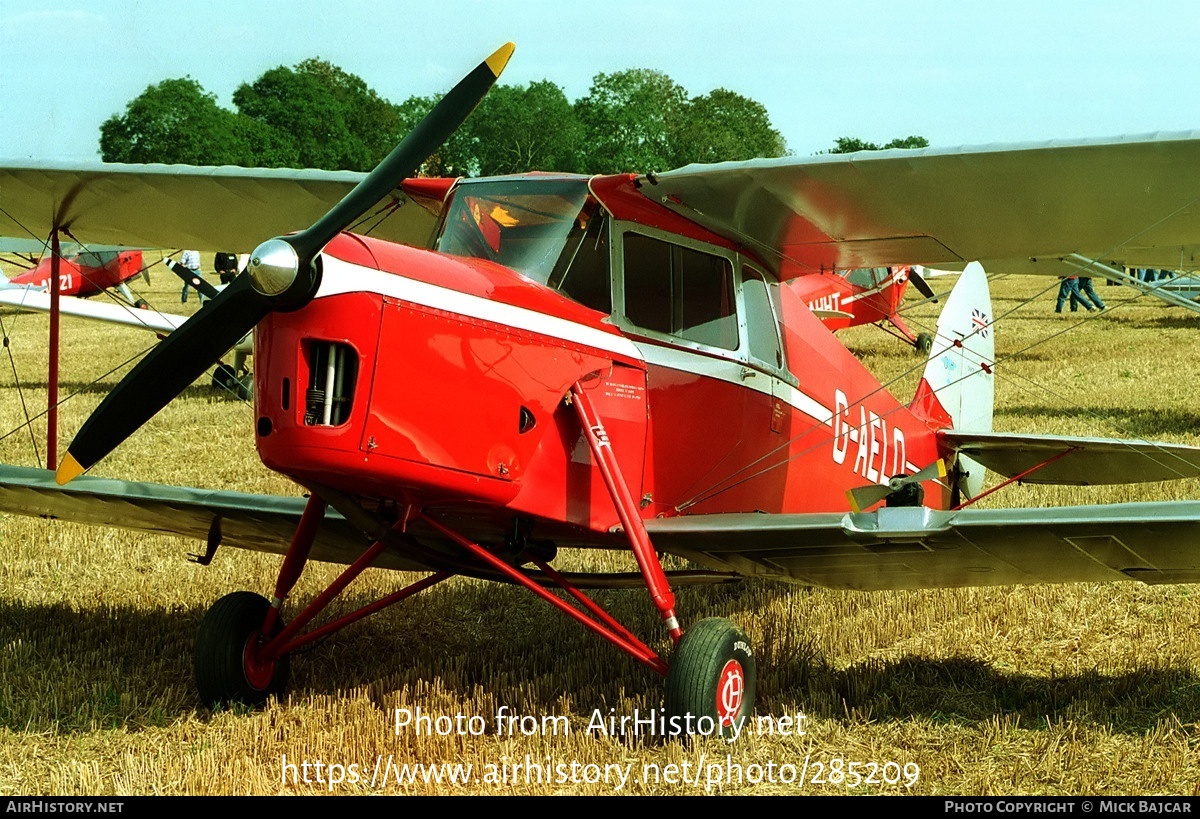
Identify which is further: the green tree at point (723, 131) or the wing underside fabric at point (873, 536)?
the green tree at point (723, 131)

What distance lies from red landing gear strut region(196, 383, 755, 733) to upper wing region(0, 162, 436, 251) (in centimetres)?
232

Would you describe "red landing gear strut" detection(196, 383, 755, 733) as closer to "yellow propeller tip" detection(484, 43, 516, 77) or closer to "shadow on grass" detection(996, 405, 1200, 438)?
"yellow propeller tip" detection(484, 43, 516, 77)

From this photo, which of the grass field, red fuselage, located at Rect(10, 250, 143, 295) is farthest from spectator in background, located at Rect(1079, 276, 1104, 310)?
the grass field

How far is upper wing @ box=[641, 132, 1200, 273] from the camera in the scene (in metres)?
5.37

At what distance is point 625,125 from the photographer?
109000mm

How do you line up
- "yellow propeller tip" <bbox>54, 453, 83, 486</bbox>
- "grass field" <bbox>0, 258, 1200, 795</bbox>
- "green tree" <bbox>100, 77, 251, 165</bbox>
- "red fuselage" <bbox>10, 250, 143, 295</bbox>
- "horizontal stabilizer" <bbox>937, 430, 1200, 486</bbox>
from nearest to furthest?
"grass field" <bbox>0, 258, 1200, 795</bbox> < "yellow propeller tip" <bbox>54, 453, 83, 486</bbox> < "horizontal stabilizer" <bbox>937, 430, 1200, 486</bbox> < "red fuselage" <bbox>10, 250, 143, 295</bbox> < "green tree" <bbox>100, 77, 251, 165</bbox>

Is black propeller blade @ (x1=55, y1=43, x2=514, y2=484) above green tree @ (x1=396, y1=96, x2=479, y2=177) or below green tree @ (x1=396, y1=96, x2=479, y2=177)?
below

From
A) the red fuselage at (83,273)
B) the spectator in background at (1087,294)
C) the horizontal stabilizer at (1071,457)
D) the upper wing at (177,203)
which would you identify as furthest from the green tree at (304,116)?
the horizontal stabilizer at (1071,457)

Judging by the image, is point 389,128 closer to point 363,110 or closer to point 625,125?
point 363,110

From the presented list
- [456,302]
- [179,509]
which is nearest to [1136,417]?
[179,509]

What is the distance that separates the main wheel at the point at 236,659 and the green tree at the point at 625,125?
96.5 m

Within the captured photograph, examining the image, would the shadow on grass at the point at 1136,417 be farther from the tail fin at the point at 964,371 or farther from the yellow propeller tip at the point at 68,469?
the yellow propeller tip at the point at 68,469

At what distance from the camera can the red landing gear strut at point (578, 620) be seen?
5.04m

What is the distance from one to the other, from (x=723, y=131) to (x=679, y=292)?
11791 centimetres
